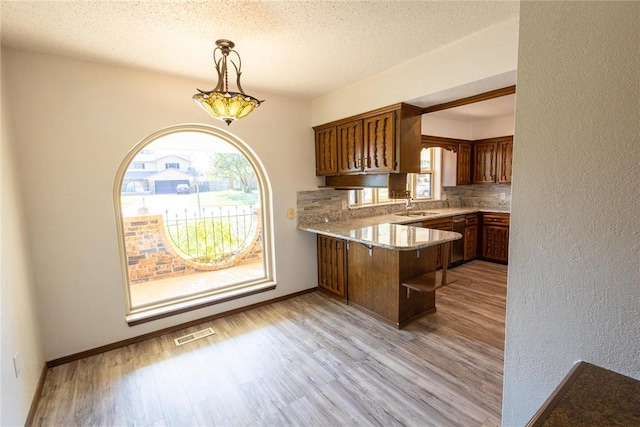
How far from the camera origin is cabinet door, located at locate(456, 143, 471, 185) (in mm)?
5199

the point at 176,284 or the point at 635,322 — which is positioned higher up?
the point at 635,322

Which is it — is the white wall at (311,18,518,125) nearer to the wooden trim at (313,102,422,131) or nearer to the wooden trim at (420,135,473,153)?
the wooden trim at (313,102,422,131)

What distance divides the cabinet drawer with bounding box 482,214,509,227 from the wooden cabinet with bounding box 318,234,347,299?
3079mm

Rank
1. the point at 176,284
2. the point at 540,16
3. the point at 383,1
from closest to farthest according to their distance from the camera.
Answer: the point at 540,16 < the point at 383,1 < the point at 176,284

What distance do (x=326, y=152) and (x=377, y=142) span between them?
836mm

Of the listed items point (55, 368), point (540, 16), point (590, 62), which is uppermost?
point (540, 16)

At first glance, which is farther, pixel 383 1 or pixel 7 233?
pixel 7 233

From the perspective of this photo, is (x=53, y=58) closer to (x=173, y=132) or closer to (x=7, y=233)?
(x=173, y=132)

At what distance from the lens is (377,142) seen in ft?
10.1

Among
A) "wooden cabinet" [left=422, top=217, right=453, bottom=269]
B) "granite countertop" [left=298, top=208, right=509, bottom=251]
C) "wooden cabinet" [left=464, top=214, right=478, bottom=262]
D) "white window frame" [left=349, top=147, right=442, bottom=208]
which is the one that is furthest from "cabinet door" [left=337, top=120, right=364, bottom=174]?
"wooden cabinet" [left=464, top=214, right=478, bottom=262]

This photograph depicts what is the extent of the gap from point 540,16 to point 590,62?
0.25 m

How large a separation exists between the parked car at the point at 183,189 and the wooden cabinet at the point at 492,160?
4996mm

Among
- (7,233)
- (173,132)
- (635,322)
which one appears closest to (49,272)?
(7,233)

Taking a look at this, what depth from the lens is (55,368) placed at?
2.43m
